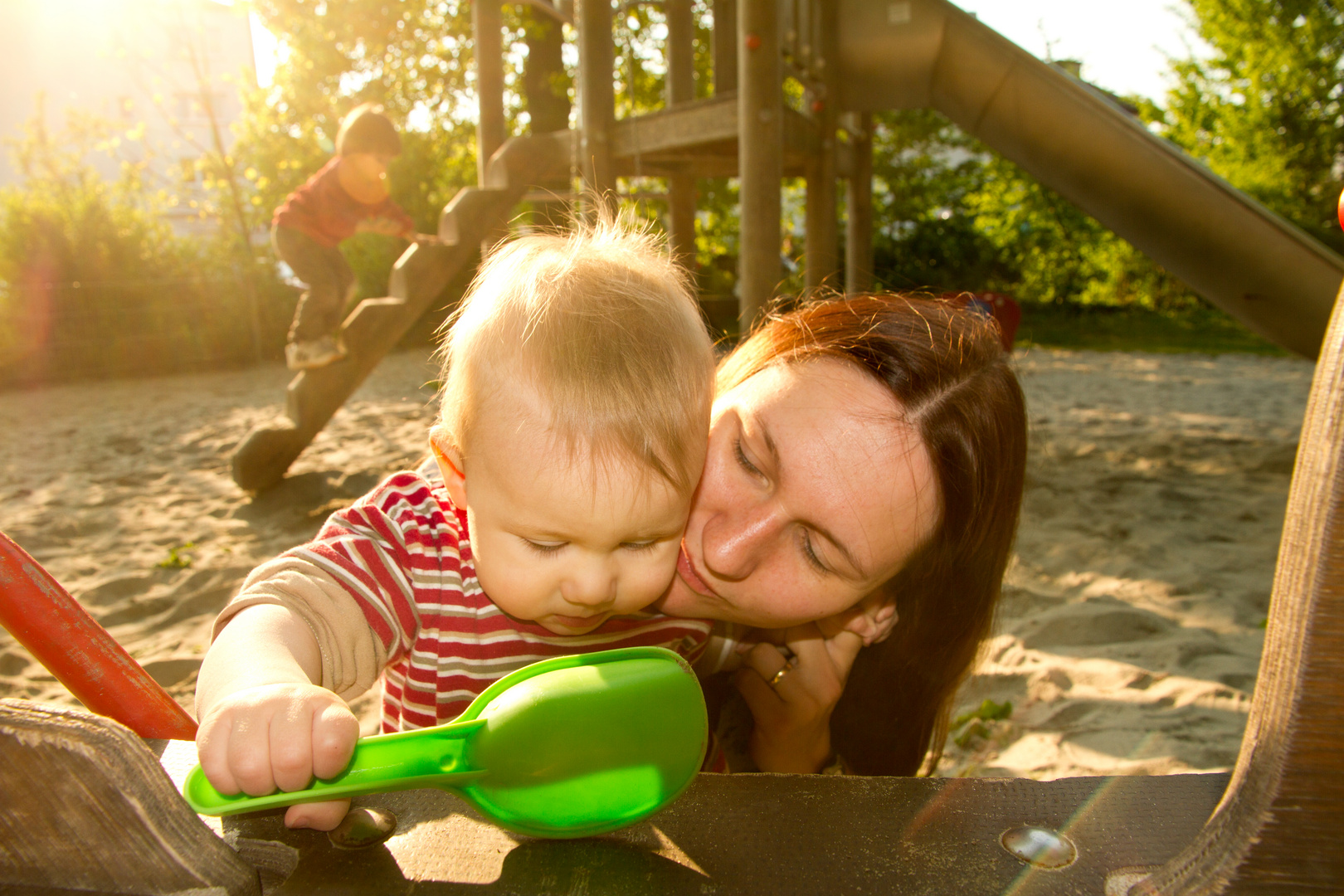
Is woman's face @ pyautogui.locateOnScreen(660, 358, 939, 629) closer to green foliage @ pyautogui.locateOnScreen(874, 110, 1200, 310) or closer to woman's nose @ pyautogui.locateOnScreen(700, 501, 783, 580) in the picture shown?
woman's nose @ pyautogui.locateOnScreen(700, 501, 783, 580)

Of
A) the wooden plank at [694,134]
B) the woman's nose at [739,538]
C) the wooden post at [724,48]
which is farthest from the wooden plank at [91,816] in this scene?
the wooden post at [724,48]

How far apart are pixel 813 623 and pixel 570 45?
37.8 feet

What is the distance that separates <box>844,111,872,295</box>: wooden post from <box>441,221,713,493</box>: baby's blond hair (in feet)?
19.4

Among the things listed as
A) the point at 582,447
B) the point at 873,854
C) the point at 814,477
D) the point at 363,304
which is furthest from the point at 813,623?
the point at 363,304

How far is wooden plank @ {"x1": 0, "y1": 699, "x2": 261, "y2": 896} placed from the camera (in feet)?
1.86

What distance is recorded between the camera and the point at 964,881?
2.18 feet

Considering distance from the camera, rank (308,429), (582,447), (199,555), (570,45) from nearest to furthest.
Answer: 1. (582,447)
2. (199,555)
3. (308,429)
4. (570,45)

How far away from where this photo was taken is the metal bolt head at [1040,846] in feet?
2.23

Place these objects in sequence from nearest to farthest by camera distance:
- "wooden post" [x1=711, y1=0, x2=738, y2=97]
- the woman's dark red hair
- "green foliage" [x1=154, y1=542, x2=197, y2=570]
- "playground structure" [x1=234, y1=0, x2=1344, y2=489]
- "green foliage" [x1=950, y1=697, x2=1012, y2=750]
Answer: the woman's dark red hair
"green foliage" [x1=950, y1=697, x2=1012, y2=750]
"green foliage" [x1=154, y1=542, x2=197, y2=570]
"playground structure" [x1=234, y1=0, x2=1344, y2=489]
"wooden post" [x1=711, y1=0, x2=738, y2=97]

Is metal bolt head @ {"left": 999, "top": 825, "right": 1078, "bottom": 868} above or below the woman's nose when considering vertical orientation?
below

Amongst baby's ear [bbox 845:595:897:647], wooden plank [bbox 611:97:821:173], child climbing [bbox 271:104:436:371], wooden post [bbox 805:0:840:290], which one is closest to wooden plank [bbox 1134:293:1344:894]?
baby's ear [bbox 845:595:897:647]

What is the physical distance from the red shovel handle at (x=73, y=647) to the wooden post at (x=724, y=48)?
5.04 metres

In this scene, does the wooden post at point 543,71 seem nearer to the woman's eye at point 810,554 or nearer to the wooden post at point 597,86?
the wooden post at point 597,86

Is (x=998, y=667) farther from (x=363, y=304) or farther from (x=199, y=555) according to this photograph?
(x=363, y=304)
